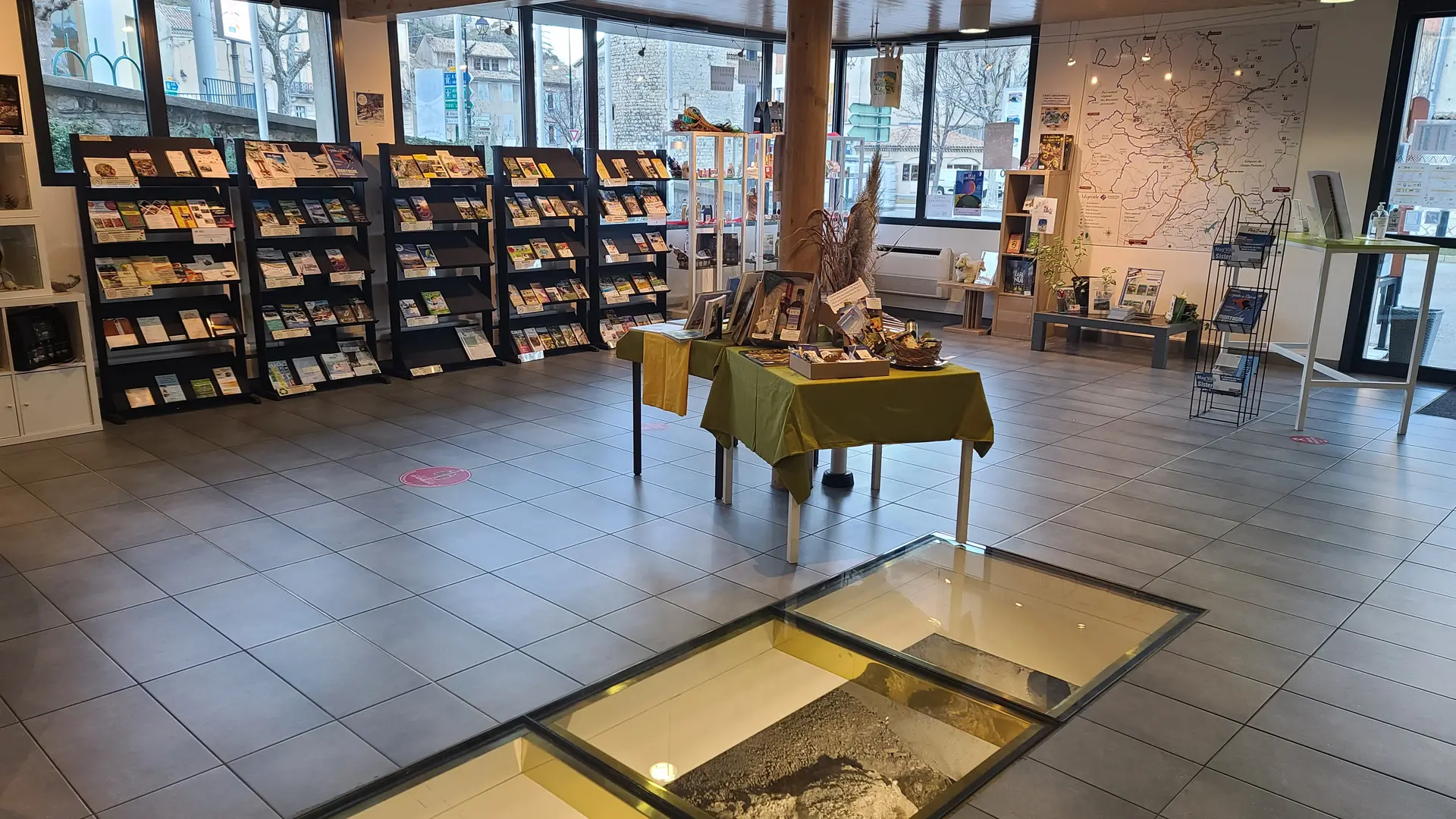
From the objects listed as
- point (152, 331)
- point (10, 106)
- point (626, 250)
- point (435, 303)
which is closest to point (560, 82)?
point (626, 250)

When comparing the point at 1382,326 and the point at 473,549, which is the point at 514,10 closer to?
the point at 473,549

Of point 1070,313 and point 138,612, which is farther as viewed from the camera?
point 1070,313

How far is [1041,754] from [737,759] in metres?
0.91

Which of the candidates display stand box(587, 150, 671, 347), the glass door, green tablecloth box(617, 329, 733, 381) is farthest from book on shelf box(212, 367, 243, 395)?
the glass door

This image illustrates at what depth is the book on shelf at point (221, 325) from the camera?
696 cm

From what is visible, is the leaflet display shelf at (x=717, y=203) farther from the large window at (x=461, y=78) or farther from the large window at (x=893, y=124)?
the large window at (x=893, y=124)

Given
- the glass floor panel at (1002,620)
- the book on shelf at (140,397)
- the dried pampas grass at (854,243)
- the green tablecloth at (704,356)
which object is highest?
the dried pampas grass at (854,243)

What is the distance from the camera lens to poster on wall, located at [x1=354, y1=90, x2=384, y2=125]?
26.5ft

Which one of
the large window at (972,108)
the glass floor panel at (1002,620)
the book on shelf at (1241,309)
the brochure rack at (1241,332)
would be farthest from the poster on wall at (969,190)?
the glass floor panel at (1002,620)

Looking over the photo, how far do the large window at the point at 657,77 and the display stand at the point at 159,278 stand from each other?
4.13m

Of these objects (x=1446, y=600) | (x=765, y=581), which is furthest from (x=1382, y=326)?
(x=765, y=581)

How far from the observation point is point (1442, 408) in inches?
300

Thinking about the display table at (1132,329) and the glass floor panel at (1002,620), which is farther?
the display table at (1132,329)

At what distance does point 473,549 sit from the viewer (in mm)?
4492
